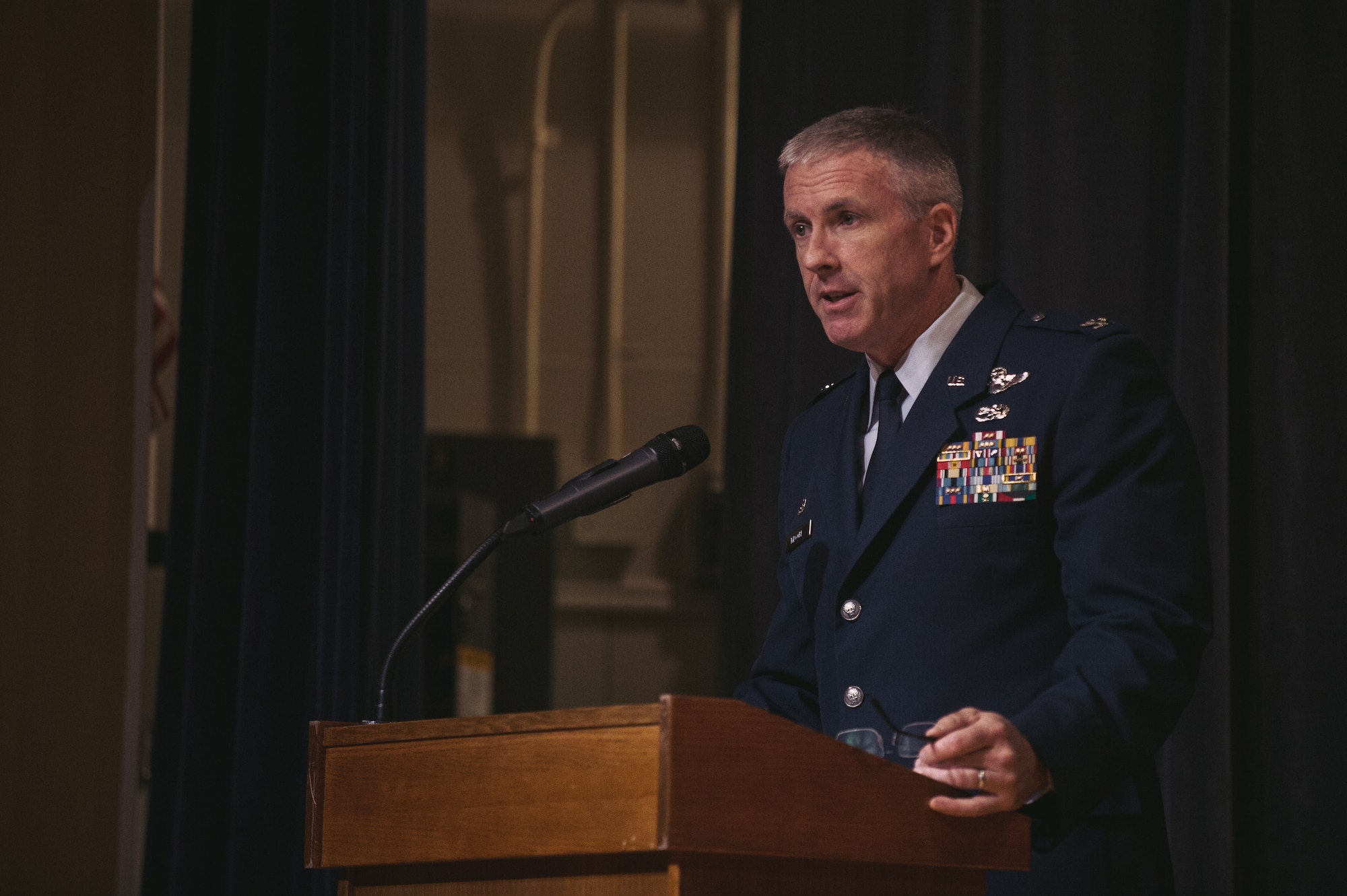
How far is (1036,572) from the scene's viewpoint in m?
1.32

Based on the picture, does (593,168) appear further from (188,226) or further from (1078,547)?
(1078,547)

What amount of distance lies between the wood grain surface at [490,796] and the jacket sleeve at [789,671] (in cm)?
56

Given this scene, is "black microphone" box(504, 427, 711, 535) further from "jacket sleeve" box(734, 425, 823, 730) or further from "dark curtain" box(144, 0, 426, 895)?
"dark curtain" box(144, 0, 426, 895)

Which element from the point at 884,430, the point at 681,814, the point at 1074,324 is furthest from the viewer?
the point at 884,430

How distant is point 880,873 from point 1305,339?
1537mm

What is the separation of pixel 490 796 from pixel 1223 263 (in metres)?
1.70

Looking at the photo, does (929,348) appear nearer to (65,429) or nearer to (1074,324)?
(1074,324)

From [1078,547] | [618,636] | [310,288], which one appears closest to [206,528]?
[310,288]

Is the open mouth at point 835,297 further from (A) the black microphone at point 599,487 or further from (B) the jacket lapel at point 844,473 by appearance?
(A) the black microphone at point 599,487

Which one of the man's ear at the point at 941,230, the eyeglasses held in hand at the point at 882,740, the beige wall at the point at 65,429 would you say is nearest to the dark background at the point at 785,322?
the beige wall at the point at 65,429

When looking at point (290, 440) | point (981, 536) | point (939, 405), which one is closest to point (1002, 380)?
point (939, 405)

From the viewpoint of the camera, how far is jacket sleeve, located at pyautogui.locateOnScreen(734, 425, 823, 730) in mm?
1532

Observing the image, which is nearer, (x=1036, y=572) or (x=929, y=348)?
(x=1036, y=572)

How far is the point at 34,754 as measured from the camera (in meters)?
3.31
